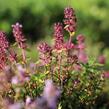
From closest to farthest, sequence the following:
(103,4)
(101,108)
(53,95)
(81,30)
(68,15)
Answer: (53,95), (68,15), (101,108), (81,30), (103,4)

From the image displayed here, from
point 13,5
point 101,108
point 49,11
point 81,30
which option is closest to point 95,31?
point 81,30

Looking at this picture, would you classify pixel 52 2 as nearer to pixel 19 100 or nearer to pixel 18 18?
pixel 18 18

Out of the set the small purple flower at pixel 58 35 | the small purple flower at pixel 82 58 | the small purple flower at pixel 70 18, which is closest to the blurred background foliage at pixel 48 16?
the small purple flower at pixel 82 58

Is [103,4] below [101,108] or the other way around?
the other way around

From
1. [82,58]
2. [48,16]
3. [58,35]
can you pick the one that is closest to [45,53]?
[58,35]

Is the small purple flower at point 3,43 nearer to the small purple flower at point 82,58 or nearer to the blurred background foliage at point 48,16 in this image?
the small purple flower at point 82,58


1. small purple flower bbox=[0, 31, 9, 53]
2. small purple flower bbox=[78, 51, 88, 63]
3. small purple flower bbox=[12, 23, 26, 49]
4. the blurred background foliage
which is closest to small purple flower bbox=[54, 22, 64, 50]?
small purple flower bbox=[12, 23, 26, 49]

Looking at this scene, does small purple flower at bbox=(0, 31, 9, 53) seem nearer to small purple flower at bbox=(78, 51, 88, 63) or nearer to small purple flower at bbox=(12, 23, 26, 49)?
small purple flower at bbox=(12, 23, 26, 49)
